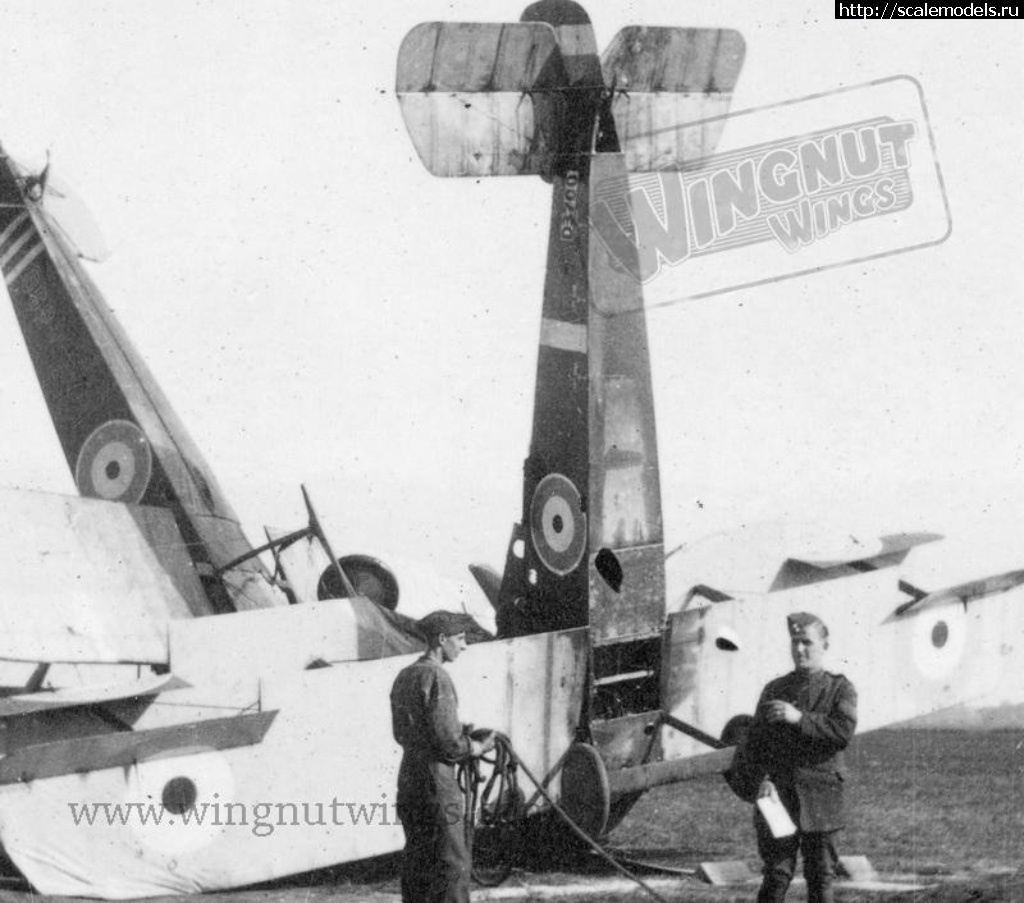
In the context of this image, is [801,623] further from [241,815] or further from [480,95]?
[480,95]

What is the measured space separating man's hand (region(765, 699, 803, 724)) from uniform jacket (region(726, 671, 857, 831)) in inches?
1.9

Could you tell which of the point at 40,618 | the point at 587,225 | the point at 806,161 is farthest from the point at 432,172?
the point at 40,618

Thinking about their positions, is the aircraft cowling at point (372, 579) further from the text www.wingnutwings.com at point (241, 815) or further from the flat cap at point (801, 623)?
the flat cap at point (801, 623)

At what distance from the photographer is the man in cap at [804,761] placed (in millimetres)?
5555

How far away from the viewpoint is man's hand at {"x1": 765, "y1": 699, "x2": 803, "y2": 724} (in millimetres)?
5453

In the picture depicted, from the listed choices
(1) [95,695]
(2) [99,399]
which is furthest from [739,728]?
(2) [99,399]

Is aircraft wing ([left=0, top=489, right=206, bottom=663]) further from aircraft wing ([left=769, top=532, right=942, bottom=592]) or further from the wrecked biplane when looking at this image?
aircraft wing ([left=769, top=532, right=942, bottom=592])

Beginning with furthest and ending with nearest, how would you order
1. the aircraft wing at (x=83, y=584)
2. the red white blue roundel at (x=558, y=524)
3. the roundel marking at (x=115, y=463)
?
the roundel marking at (x=115, y=463)
the red white blue roundel at (x=558, y=524)
the aircraft wing at (x=83, y=584)

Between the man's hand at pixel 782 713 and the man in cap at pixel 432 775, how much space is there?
→ 1184 millimetres

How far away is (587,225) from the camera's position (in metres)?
8.20

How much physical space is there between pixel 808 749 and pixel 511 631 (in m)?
3.20

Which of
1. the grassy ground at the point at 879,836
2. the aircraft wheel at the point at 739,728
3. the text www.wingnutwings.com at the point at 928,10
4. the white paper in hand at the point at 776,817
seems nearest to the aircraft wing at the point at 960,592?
the grassy ground at the point at 879,836

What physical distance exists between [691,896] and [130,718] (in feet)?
9.48

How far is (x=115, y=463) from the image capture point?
10148mm
